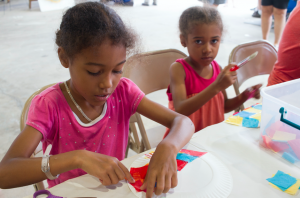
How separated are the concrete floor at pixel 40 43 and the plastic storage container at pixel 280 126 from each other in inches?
18.7

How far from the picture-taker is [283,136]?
2.28 ft

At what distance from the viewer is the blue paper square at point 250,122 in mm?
855

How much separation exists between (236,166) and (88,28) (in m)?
0.53

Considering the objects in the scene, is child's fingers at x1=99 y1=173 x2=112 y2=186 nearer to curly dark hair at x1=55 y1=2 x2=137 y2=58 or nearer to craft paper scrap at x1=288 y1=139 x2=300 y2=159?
curly dark hair at x1=55 y1=2 x2=137 y2=58

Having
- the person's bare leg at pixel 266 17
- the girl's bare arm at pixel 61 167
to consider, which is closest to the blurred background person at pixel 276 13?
the person's bare leg at pixel 266 17

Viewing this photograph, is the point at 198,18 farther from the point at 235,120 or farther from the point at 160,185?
the point at 160,185

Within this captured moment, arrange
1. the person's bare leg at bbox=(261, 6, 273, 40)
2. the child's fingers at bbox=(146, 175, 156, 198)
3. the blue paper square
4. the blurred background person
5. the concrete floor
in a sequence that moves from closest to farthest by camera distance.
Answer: the child's fingers at bbox=(146, 175, 156, 198) < the blue paper square < the concrete floor < the blurred background person < the person's bare leg at bbox=(261, 6, 273, 40)

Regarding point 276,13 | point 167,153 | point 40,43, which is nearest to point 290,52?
point 167,153

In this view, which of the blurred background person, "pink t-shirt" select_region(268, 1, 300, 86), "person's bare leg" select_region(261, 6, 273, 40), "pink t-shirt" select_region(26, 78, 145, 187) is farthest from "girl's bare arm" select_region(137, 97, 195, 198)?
"person's bare leg" select_region(261, 6, 273, 40)

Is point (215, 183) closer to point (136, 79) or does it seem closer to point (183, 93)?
point (183, 93)

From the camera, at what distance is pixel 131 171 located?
0.66 metres

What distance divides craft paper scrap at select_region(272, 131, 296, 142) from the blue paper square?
0.13m

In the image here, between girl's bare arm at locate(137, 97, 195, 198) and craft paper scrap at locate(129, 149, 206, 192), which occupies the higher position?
girl's bare arm at locate(137, 97, 195, 198)

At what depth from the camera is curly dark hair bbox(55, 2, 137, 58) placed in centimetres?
69
